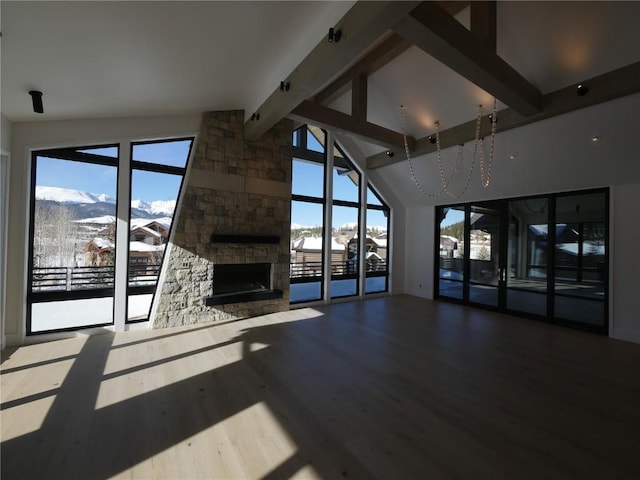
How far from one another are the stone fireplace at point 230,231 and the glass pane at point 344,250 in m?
1.46

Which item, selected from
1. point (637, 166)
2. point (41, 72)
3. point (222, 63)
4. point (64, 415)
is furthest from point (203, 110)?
point (637, 166)

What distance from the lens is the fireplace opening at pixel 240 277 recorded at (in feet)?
17.5

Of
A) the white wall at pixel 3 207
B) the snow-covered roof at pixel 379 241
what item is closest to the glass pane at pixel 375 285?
the snow-covered roof at pixel 379 241

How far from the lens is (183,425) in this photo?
2.25 meters

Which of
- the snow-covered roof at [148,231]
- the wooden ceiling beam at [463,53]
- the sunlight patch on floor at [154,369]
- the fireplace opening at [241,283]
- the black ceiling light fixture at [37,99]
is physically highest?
the wooden ceiling beam at [463,53]

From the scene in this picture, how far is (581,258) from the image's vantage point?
512cm

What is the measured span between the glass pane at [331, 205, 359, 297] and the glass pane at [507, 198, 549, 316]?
133 inches

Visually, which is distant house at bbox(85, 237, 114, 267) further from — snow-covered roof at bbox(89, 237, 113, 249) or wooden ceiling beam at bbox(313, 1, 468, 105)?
wooden ceiling beam at bbox(313, 1, 468, 105)

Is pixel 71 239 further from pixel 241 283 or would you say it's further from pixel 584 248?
pixel 584 248

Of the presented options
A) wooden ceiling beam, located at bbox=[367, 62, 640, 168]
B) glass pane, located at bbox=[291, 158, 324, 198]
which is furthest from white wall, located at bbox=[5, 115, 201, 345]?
wooden ceiling beam, located at bbox=[367, 62, 640, 168]

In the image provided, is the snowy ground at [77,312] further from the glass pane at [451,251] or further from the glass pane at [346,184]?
the glass pane at [451,251]

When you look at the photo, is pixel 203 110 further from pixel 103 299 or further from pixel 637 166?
pixel 637 166

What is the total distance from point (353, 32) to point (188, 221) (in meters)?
3.70

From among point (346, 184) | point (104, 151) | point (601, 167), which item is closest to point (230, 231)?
point (104, 151)
